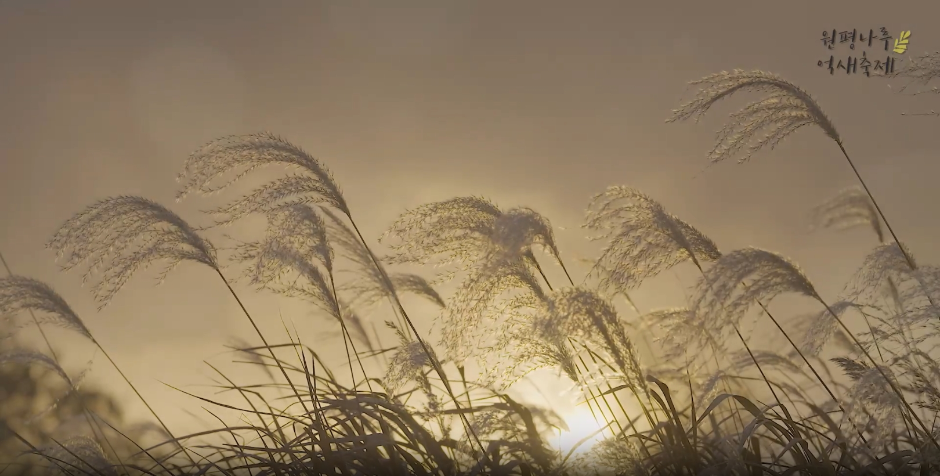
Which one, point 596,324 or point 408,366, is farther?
point 408,366

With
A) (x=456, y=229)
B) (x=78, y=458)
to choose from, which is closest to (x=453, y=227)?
(x=456, y=229)

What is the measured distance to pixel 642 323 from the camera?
326 centimetres

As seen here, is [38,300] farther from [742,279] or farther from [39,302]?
[742,279]

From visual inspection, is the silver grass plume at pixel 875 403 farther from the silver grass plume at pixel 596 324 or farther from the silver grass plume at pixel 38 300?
the silver grass plume at pixel 38 300

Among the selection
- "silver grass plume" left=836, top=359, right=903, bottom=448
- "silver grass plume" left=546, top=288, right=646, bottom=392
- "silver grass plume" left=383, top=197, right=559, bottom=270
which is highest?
"silver grass plume" left=383, top=197, right=559, bottom=270

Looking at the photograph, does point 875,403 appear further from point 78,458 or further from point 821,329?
point 78,458

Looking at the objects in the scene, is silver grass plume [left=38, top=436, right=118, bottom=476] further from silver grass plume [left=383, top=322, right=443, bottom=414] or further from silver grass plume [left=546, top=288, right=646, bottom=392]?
silver grass plume [left=546, top=288, right=646, bottom=392]

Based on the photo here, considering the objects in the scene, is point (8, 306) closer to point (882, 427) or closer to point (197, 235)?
point (197, 235)

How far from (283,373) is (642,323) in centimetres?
161

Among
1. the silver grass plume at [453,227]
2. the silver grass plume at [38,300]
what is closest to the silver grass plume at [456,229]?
the silver grass plume at [453,227]

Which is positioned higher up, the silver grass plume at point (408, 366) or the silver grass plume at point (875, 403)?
the silver grass plume at point (408, 366)

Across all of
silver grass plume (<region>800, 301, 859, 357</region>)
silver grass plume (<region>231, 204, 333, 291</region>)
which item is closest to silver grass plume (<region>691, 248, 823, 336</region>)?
silver grass plume (<region>800, 301, 859, 357</region>)

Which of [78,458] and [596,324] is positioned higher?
[596,324]

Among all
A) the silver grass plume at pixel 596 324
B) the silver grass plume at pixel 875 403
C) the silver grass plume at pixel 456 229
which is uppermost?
the silver grass plume at pixel 456 229
